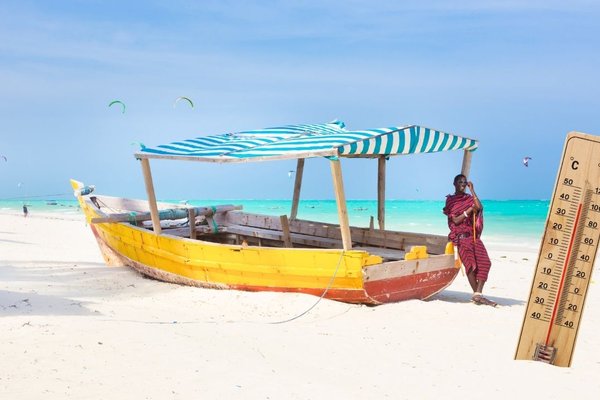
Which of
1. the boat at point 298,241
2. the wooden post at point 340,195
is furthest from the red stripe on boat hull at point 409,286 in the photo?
the wooden post at point 340,195

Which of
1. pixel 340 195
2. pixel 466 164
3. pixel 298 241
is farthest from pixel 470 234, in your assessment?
pixel 298 241

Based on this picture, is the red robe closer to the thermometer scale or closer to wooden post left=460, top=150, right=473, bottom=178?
wooden post left=460, top=150, right=473, bottom=178

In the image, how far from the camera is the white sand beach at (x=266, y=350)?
3.87 m

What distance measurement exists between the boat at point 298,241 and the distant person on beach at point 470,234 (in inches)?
10.6

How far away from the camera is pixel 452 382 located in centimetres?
438

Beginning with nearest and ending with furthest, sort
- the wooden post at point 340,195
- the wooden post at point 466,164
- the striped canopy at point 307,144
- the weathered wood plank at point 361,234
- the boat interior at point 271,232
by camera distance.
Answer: the wooden post at point 340,195 < the striped canopy at point 307,144 < the wooden post at point 466,164 < the weathered wood plank at point 361,234 < the boat interior at point 271,232

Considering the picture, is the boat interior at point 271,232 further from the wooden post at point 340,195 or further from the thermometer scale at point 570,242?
the thermometer scale at point 570,242

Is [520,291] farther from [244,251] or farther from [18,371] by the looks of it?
[18,371]

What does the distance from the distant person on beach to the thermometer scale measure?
328 cm

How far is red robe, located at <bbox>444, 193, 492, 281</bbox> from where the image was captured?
25.1 ft

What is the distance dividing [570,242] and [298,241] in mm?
6123

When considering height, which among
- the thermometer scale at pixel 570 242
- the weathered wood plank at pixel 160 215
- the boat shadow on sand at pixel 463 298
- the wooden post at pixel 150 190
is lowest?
the boat shadow on sand at pixel 463 298

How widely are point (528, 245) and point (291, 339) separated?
67.4ft

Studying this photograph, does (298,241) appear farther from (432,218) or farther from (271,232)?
(432,218)
